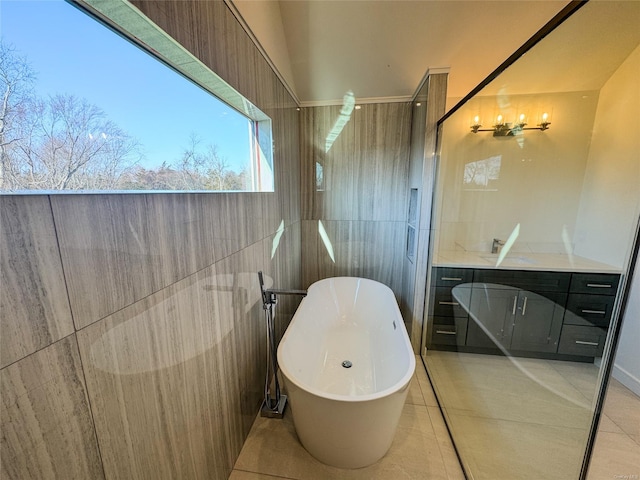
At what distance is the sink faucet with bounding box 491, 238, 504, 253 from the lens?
8.27 ft

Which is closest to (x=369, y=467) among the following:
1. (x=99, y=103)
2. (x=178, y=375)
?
(x=178, y=375)

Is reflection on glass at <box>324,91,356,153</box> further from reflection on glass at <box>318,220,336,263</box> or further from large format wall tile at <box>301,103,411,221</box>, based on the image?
reflection on glass at <box>318,220,336,263</box>

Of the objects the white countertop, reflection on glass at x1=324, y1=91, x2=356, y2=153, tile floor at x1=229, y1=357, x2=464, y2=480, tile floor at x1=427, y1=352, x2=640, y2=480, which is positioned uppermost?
reflection on glass at x1=324, y1=91, x2=356, y2=153

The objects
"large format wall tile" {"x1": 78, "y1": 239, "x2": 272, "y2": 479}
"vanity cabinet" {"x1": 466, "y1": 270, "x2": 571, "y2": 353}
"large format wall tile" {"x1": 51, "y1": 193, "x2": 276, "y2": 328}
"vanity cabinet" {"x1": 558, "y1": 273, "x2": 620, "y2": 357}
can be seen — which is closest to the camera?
"large format wall tile" {"x1": 51, "y1": 193, "x2": 276, "y2": 328}

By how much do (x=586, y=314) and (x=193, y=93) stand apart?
9.90 feet

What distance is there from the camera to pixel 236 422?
5.08ft

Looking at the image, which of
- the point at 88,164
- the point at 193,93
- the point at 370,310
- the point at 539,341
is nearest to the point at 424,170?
the point at 370,310

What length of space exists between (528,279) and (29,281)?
9.54 feet

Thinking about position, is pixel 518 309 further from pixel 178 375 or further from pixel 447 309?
pixel 178 375

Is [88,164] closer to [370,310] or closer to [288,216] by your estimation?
[288,216]

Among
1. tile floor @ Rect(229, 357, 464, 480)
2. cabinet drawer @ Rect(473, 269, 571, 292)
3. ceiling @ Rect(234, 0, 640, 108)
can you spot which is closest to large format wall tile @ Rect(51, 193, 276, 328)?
ceiling @ Rect(234, 0, 640, 108)

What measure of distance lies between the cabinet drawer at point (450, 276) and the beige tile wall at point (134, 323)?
1808 millimetres

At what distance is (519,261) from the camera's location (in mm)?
2279

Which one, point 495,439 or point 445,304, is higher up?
point 445,304
